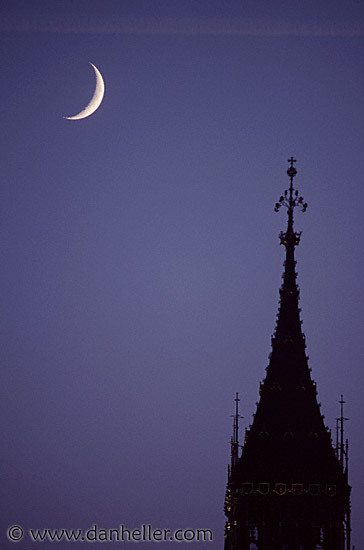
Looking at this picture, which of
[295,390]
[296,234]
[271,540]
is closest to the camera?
[271,540]

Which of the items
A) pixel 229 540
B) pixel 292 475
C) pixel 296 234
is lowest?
pixel 229 540

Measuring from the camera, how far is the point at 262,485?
6556cm

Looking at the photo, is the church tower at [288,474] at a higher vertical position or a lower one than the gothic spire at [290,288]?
lower

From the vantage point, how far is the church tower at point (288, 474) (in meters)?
64.6

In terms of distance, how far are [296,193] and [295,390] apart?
1688cm

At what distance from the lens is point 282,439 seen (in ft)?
219

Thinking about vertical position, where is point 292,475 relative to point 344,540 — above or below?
above

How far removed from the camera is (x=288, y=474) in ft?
216

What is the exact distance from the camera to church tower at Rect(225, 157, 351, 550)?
212 feet

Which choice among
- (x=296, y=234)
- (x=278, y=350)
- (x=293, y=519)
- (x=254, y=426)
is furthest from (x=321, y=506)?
(x=296, y=234)

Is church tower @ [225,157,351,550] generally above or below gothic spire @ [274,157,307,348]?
below

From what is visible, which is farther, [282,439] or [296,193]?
[296,193]

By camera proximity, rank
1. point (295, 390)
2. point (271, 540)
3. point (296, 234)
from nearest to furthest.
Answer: point (271, 540) → point (295, 390) → point (296, 234)

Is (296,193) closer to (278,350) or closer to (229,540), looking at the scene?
(278,350)
